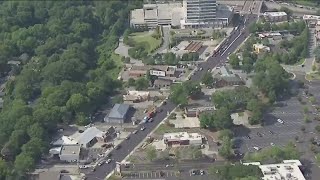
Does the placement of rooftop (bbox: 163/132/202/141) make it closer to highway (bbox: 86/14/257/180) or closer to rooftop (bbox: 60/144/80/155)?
highway (bbox: 86/14/257/180)

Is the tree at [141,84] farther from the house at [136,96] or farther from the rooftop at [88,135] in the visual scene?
the rooftop at [88,135]

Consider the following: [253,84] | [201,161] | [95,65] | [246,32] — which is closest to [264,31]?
[246,32]

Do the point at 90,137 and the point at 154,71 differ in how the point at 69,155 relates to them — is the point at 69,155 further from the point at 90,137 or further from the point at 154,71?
the point at 154,71

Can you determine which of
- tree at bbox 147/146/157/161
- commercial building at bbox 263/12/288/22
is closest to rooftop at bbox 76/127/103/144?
tree at bbox 147/146/157/161

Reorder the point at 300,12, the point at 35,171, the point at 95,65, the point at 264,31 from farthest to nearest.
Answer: the point at 300,12 < the point at 264,31 < the point at 95,65 < the point at 35,171

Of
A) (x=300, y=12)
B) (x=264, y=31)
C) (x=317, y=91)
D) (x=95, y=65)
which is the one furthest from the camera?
(x=300, y=12)

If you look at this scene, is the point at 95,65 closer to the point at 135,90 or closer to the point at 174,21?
the point at 135,90
